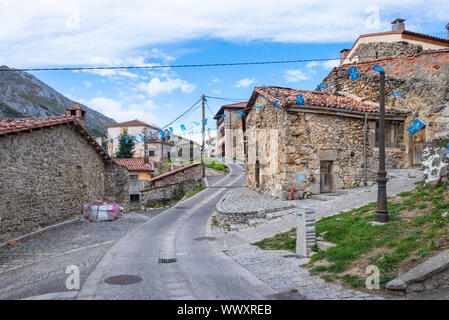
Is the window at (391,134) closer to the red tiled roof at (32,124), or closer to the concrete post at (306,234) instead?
the concrete post at (306,234)

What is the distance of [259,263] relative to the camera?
25.5 feet

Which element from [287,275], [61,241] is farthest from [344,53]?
[61,241]

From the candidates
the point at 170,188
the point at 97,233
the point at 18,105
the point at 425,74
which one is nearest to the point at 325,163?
the point at 425,74

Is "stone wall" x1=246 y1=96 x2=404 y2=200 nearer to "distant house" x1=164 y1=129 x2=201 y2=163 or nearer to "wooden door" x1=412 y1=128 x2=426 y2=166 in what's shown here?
"wooden door" x1=412 y1=128 x2=426 y2=166

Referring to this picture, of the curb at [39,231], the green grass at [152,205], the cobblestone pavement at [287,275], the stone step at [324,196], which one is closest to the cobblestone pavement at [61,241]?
the curb at [39,231]

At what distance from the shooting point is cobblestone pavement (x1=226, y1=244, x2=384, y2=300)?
5.28 metres

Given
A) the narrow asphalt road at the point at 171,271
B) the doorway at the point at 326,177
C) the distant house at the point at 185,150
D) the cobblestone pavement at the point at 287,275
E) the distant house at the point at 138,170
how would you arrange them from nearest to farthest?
the cobblestone pavement at the point at 287,275 → the narrow asphalt road at the point at 171,271 → the doorway at the point at 326,177 → the distant house at the point at 138,170 → the distant house at the point at 185,150

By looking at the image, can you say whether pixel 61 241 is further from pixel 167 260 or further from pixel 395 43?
pixel 395 43

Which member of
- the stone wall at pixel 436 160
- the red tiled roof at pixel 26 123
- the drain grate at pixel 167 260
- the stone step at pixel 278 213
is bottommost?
the drain grate at pixel 167 260

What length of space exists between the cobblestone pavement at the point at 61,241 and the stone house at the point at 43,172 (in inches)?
21.8

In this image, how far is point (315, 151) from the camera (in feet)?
51.8

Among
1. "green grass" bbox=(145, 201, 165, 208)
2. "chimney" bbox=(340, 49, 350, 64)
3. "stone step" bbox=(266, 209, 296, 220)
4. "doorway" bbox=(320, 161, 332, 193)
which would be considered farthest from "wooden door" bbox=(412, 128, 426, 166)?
"green grass" bbox=(145, 201, 165, 208)

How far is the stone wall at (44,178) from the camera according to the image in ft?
34.5

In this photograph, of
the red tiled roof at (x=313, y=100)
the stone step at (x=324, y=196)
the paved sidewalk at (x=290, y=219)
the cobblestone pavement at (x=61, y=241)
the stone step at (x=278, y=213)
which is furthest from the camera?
the red tiled roof at (x=313, y=100)
